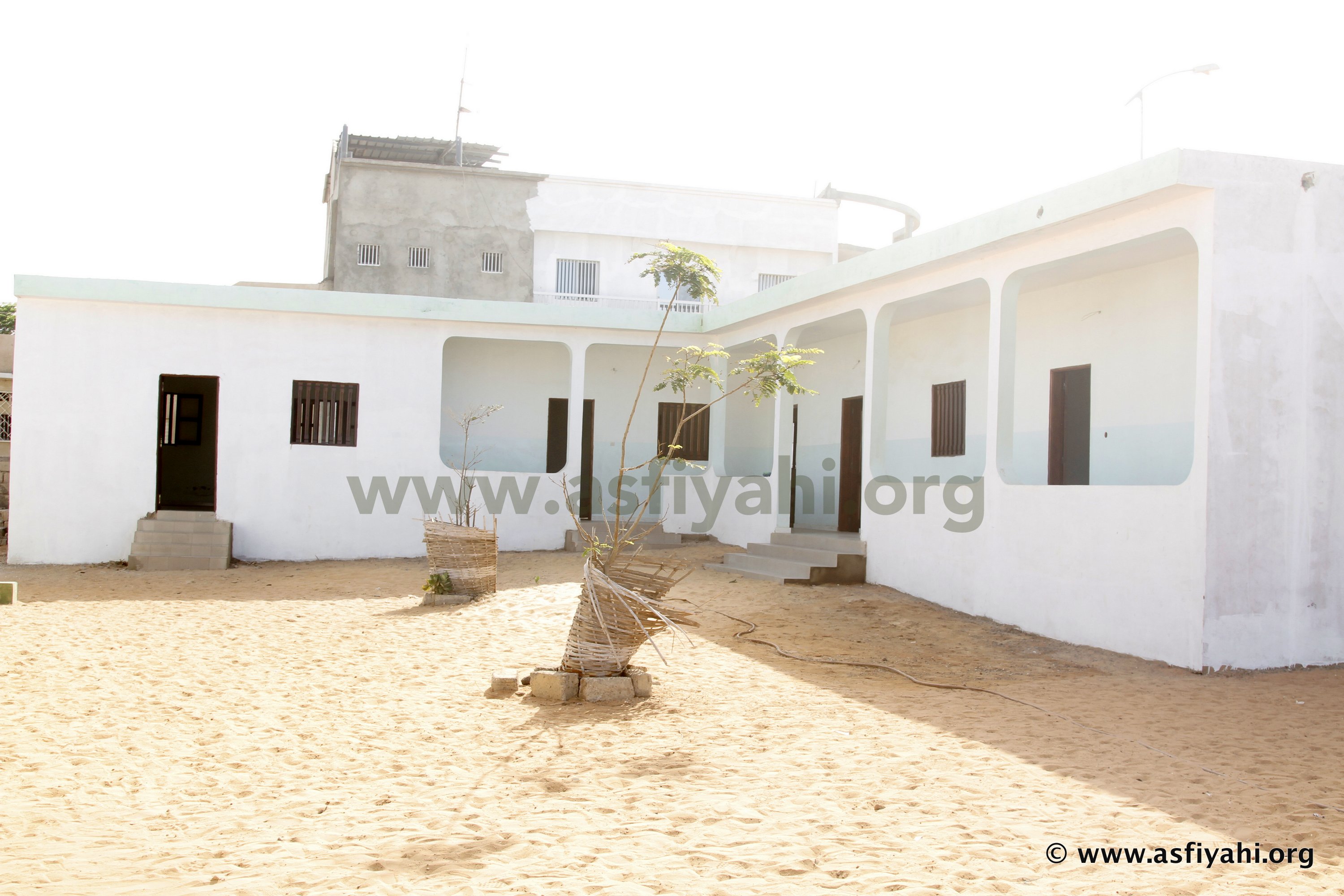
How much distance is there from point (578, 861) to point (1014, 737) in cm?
291

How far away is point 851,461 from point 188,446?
437 inches

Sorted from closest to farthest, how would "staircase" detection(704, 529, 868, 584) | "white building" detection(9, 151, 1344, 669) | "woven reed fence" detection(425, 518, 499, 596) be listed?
1. "white building" detection(9, 151, 1344, 669)
2. "woven reed fence" detection(425, 518, 499, 596)
3. "staircase" detection(704, 529, 868, 584)

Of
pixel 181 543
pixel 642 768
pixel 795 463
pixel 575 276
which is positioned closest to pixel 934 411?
pixel 795 463

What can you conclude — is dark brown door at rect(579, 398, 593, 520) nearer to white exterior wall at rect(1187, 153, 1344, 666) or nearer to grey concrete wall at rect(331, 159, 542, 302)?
grey concrete wall at rect(331, 159, 542, 302)

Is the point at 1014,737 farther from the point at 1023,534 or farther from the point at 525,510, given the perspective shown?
the point at 525,510

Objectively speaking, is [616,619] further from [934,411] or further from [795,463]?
[795,463]

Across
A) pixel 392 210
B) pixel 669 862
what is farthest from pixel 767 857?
pixel 392 210

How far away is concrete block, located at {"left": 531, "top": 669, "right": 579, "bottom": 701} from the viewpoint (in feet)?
22.0

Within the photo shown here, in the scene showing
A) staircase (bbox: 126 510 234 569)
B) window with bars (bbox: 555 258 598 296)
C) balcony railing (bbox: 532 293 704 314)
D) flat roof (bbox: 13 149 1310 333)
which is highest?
window with bars (bbox: 555 258 598 296)

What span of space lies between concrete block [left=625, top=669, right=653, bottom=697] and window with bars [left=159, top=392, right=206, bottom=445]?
13008mm

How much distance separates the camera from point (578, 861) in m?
3.98

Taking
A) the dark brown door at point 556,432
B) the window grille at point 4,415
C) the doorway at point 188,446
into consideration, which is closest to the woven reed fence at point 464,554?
the dark brown door at point 556,432

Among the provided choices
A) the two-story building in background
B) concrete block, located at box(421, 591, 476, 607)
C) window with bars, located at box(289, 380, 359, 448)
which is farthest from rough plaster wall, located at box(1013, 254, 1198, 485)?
the two-story building in background

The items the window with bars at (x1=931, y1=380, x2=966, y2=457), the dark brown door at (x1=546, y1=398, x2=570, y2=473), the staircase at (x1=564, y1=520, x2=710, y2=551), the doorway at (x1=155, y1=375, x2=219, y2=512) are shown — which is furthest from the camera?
the doorway at (x1=155, y1=375, x2=219, y2=512)
